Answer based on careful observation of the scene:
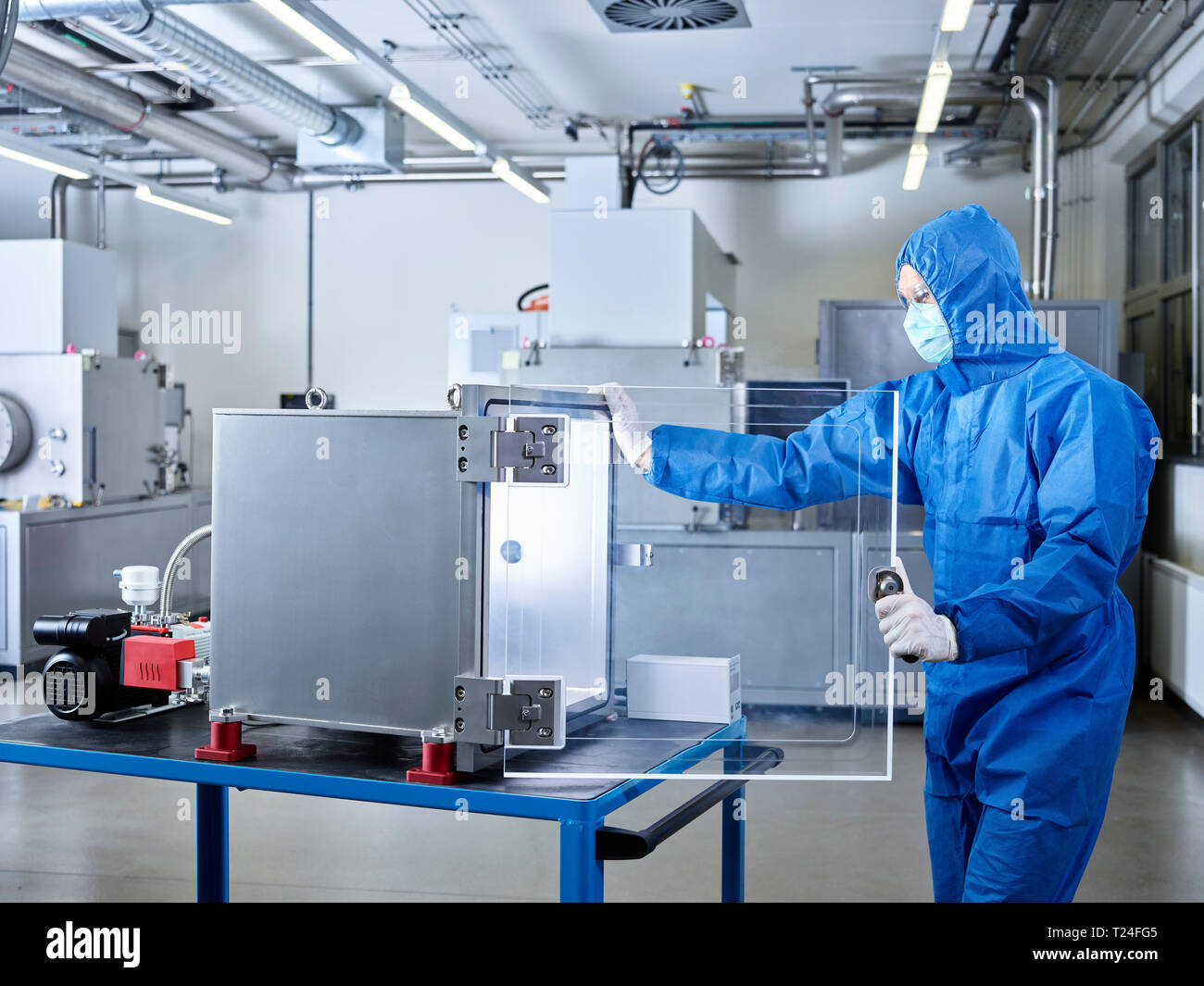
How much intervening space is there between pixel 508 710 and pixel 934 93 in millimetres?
3365

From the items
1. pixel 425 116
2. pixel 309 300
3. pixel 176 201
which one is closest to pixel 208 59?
pixel 425 116

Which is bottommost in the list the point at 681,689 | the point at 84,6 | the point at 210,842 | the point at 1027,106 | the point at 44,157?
the point at 210,842

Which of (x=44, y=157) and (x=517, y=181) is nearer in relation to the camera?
(x=44, y=157)

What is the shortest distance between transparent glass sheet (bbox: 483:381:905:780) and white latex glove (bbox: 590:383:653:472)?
11 mm

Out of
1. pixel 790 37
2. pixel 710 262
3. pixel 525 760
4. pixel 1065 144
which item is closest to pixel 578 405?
pixel 525 760

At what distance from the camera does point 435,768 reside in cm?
124

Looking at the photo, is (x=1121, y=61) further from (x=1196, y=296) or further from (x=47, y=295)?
(x=47, y=295)

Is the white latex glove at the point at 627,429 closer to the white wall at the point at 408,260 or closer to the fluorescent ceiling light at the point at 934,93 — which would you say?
the fluorescent ceiling light at the point at 934,93

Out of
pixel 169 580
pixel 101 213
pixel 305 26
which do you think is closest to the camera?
pixel 169 580

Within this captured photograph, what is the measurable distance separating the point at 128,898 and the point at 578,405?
180 cm

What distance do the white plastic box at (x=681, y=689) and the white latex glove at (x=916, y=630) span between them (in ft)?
1.03

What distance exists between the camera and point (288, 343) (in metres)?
6.80

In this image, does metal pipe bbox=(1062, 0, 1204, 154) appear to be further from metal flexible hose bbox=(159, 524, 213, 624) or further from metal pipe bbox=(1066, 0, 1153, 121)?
metal flexible hose bbox=(159, 524, 213, 624)
